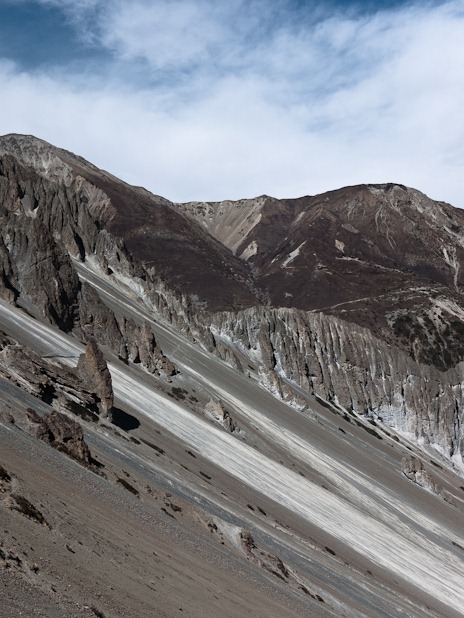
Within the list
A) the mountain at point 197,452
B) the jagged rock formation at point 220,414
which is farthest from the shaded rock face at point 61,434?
the jagged rock formation at point 220,414

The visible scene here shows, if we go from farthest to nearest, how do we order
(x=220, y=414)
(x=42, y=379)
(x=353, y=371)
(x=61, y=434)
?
1. (x=353, y=371)
2. (x=220, y=414)
3. (x=42, y=379)
4. (x=61, y=434)

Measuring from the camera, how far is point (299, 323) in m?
159

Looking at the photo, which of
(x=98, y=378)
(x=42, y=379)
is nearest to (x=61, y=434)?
(x=42, y=379)

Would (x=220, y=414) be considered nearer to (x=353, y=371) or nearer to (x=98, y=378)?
(x=98, y=378)

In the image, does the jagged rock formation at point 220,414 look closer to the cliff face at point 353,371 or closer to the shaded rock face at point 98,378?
the shaded rock face at point 98,378

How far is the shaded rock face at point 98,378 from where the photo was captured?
50.6m

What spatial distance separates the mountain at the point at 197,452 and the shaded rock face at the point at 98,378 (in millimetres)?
159

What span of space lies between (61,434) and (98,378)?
2260cm

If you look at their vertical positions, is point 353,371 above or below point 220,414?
above

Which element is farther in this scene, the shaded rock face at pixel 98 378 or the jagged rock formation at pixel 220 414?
the jagged rock formation at pixel 220 414

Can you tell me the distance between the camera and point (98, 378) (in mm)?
53188

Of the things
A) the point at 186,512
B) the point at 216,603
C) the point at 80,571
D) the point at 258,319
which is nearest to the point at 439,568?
the point at 186,512

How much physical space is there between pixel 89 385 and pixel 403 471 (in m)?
69.7

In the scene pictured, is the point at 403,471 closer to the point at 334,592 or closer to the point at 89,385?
the point at 89,385
